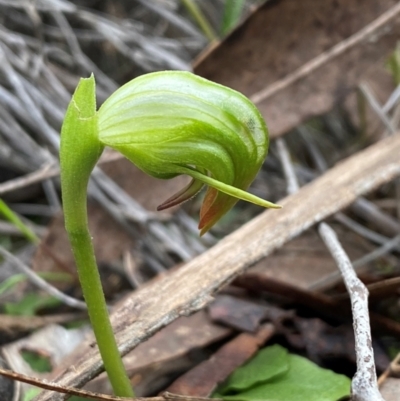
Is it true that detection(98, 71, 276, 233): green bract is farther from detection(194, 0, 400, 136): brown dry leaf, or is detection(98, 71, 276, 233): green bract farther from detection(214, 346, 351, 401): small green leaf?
detection(194, 0, 400, 136): brown dry leaf

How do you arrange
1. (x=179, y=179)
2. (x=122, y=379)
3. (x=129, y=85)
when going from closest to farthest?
1. (x=129, y=85)
2. (x=122, y=379)
3. (x=179, y=179)

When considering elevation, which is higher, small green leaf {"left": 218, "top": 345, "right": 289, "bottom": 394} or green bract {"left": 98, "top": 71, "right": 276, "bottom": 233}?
green bract {"left": 98, "top": 71, "right": 276, "bottom": 233}

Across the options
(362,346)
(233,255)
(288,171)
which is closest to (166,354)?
(233,255)

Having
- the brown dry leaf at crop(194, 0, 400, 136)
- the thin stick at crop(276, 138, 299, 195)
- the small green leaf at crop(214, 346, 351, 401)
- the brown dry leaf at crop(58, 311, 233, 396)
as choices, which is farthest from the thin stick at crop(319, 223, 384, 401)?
the brown dry leaf at crop(194, 0, 400, 136)

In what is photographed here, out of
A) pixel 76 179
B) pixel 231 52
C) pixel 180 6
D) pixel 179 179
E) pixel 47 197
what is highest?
pixel 180 6

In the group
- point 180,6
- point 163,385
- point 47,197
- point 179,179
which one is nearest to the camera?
point 163,385

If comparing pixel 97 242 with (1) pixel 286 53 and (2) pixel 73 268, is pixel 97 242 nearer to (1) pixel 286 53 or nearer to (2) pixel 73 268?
(2) pixel 73 268

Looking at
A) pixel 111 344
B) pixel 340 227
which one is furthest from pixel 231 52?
pixel 111 344

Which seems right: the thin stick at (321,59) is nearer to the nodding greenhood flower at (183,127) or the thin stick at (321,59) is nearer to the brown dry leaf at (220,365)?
the brown dry leaf at (220,365)
